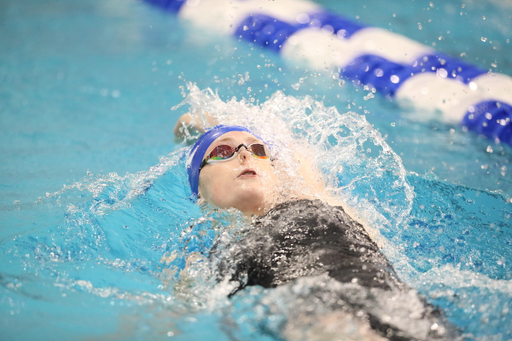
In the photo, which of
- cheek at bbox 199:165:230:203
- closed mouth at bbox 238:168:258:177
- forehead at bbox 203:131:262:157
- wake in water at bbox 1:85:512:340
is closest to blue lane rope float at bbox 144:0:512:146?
wake in water at bbox 1:85:512:340

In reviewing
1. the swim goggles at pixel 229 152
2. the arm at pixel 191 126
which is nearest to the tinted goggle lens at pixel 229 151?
the swim goggles at pixel 229 152

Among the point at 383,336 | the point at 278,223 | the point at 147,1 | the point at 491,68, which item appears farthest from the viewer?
the point at 147,1

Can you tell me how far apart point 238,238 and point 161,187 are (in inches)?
38.7

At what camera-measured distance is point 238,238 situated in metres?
2.07

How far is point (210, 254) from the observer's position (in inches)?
80.0

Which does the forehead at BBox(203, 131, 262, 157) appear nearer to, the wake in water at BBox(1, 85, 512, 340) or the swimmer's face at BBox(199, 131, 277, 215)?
the swimmer's face at BBox(199, 131, 277, 215)

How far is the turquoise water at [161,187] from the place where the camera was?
177 cm

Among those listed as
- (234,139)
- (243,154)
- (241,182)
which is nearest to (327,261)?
(241,182)

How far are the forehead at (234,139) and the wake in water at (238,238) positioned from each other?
8.6 inches

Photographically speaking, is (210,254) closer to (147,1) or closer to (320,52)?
(320,52)

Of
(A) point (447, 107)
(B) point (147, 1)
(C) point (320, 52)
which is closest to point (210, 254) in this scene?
(A) point (447, 107)

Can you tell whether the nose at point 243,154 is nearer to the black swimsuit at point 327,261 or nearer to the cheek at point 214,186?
the cheek at point 214,186

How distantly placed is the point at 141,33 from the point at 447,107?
381cm

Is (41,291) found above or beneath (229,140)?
beneath
